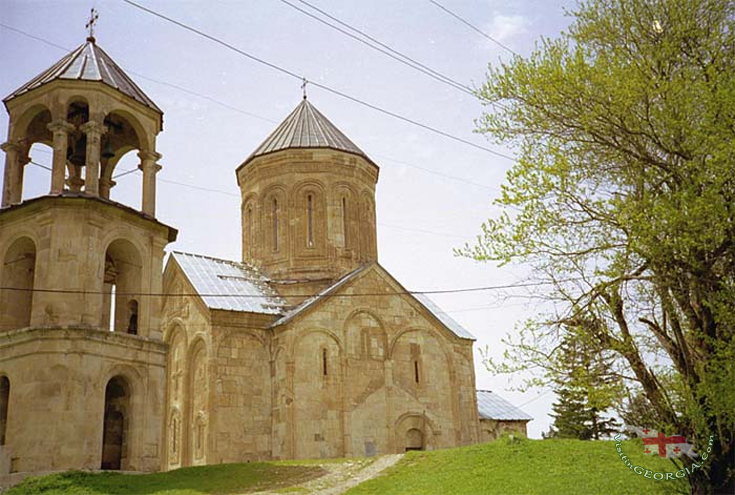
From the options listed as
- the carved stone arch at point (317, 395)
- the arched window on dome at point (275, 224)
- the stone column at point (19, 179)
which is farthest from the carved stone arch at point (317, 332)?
the stone column at point (19, 179)

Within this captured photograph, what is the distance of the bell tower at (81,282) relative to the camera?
1310 centimetres

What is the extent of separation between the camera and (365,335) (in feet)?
65.0

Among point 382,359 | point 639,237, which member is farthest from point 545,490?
point 382,359

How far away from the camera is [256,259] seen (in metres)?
22.6

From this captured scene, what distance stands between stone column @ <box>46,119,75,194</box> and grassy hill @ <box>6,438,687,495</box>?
5.70 m

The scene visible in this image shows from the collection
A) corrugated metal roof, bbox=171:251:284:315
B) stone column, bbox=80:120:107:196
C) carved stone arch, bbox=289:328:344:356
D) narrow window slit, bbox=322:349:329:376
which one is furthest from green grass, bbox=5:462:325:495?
stone column, bbox=80:120:107:196

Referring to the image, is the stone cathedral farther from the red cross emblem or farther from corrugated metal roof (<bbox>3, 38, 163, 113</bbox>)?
the red cross emblem

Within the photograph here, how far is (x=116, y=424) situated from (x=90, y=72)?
745 centimetres

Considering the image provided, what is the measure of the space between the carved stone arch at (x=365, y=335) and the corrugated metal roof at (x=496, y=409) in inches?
287

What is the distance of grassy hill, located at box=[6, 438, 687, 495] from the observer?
11656mm

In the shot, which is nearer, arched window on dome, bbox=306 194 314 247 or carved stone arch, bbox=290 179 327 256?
carved stone arch, bbox=290 179 327 256

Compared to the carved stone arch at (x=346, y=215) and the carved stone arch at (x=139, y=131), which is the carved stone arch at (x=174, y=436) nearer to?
the carved stone arch at (x=346, y=215)

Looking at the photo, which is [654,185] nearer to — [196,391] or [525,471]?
[525,471]

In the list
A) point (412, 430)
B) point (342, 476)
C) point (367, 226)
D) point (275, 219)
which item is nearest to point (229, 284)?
point (275, 219)
